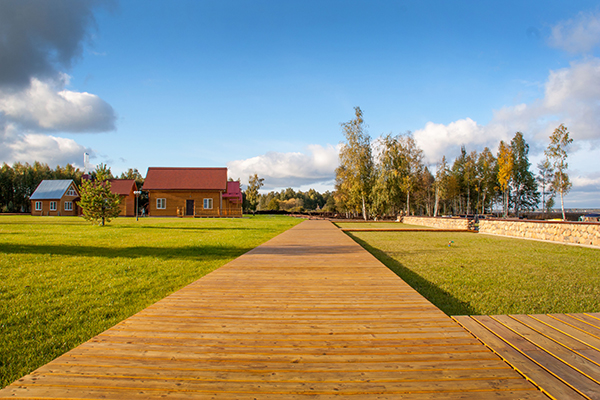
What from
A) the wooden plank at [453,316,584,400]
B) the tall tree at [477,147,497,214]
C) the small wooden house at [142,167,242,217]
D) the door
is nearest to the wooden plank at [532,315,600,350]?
the wooden plank at [453,316,584,400]

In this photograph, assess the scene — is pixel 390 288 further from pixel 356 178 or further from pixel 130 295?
pixel 356 178

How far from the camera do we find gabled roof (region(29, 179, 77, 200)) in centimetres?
3775

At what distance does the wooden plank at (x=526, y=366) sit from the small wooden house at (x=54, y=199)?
47055 mm

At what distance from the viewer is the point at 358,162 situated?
31953 millimetres

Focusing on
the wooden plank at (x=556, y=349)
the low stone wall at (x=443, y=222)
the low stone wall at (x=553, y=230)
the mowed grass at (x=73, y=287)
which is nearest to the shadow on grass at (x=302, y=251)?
the mowed grass at (x=73, y=287)

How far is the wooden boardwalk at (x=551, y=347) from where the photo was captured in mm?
2068

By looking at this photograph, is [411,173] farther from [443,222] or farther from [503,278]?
[503,278]

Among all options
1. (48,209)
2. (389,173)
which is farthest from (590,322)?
(48,209)

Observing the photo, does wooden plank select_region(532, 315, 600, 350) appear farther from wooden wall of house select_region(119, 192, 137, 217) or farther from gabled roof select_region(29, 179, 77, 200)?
gabled roof select_region(29, 179, 77, 200)

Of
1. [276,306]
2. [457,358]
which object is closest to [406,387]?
[457,358]

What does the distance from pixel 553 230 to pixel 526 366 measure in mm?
13780

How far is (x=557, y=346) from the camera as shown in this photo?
2.65 metres

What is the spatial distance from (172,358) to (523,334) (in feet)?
10.5

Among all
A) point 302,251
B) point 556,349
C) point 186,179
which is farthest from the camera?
point 186,179
